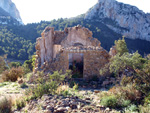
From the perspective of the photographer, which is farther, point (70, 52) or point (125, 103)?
point (70, 52)

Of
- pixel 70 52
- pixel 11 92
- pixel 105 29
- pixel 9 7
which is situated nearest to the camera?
pixel 11 92

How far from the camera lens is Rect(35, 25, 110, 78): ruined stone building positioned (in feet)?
32.9

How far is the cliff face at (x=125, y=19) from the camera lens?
49.1 metres

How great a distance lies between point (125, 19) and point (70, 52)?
43911 millimetres

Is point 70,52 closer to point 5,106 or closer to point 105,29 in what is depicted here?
point 5,106

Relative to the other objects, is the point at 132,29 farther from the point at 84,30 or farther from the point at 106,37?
the point at 84,30

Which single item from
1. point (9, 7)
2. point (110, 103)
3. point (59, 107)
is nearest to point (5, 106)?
point (59, 107)

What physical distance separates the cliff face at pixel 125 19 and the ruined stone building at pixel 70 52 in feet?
125

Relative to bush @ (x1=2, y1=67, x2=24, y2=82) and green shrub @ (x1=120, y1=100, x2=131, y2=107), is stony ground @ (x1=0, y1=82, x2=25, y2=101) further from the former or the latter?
green shrub @ (x1=120, y1=100, x2=131, y2=107)

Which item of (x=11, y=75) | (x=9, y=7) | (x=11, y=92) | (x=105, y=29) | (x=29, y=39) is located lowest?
(x=11, y=92)

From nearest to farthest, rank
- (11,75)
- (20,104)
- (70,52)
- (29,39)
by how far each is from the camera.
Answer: (20,104)
(70,52)
(11,75)
(29,39)

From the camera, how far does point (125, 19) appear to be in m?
48.9

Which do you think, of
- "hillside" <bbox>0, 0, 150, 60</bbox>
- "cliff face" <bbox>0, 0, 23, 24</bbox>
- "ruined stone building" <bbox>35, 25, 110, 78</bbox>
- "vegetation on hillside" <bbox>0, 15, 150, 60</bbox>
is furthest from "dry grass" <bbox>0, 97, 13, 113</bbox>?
"cliff face" <bbox>0, 0, 23, 24</bbox>

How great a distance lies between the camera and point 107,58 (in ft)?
33.5
